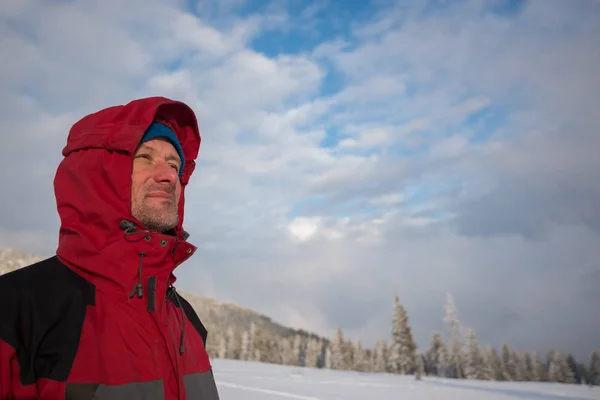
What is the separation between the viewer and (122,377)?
2158 millimetres

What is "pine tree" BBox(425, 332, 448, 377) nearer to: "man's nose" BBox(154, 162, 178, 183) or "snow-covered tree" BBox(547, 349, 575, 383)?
"snow-covered tree" BBox(547, 349, 575, 383)

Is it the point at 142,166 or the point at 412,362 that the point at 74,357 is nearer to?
the point at 142,166

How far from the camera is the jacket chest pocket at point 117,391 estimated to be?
1.98 m

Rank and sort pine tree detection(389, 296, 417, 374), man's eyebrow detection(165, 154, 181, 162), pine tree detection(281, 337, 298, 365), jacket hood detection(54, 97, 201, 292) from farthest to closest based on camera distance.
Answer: pine tree detection(281, 337, 298, 365)
pine tree detection(389, 296, 417, 374)
man's eyebrow detection(165, 154, 181, 162)
jacket hood detection(54, 97, 201, 292)

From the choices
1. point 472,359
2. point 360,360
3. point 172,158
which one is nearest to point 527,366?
point 472,359

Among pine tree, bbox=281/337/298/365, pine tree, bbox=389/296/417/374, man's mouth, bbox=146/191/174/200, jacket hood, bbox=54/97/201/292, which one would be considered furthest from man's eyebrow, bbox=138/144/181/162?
pine tree, bbox=281/337/298/365

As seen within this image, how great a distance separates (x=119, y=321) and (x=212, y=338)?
125 metres

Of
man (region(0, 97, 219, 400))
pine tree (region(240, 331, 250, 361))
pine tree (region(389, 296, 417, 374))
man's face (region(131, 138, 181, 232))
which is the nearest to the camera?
man (region(0, 97, 219, 400))

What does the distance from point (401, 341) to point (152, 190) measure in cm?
4788

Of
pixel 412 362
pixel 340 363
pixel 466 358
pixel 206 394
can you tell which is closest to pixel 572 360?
pixel 466 358

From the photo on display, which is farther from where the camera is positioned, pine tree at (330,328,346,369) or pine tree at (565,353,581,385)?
pine tree at (330,328,346,369)

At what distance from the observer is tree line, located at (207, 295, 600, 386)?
150ft

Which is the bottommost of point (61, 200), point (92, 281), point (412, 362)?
point (412, 362)

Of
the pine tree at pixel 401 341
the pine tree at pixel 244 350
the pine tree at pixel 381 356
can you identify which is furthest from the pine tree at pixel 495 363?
the pine tree at pixel 244 350
